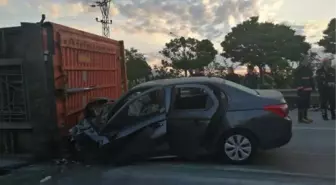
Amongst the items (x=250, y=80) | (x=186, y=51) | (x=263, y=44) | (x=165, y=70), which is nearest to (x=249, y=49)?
(x=263, y=44)

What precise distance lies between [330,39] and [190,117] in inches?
1156

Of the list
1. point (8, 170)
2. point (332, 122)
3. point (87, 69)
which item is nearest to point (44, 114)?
point (8, 170)

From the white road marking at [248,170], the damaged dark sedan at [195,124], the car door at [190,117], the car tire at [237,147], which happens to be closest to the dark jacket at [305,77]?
the damaged dark sedan at [195,124]

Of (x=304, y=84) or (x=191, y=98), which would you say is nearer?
(x=191, y=98)

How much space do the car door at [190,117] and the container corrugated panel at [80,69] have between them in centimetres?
202

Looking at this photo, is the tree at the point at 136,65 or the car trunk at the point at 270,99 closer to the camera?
the car trunk at the point at 270,99

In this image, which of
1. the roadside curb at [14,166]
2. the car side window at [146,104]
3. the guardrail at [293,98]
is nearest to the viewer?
the car side window at [146,104]

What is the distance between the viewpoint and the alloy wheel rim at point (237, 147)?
656 cm

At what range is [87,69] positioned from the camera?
28.7 feet

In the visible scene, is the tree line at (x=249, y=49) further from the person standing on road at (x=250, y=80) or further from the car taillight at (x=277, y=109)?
the car taillight at (x=277, y=109)

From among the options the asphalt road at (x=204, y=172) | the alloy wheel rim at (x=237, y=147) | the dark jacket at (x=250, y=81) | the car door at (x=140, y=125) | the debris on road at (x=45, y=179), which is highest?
the dark jacket at (x=250, y=81)

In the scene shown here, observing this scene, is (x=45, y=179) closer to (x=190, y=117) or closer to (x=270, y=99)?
(x=190, y=117)

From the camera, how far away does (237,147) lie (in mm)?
6559

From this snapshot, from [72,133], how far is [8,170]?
3.74ft
